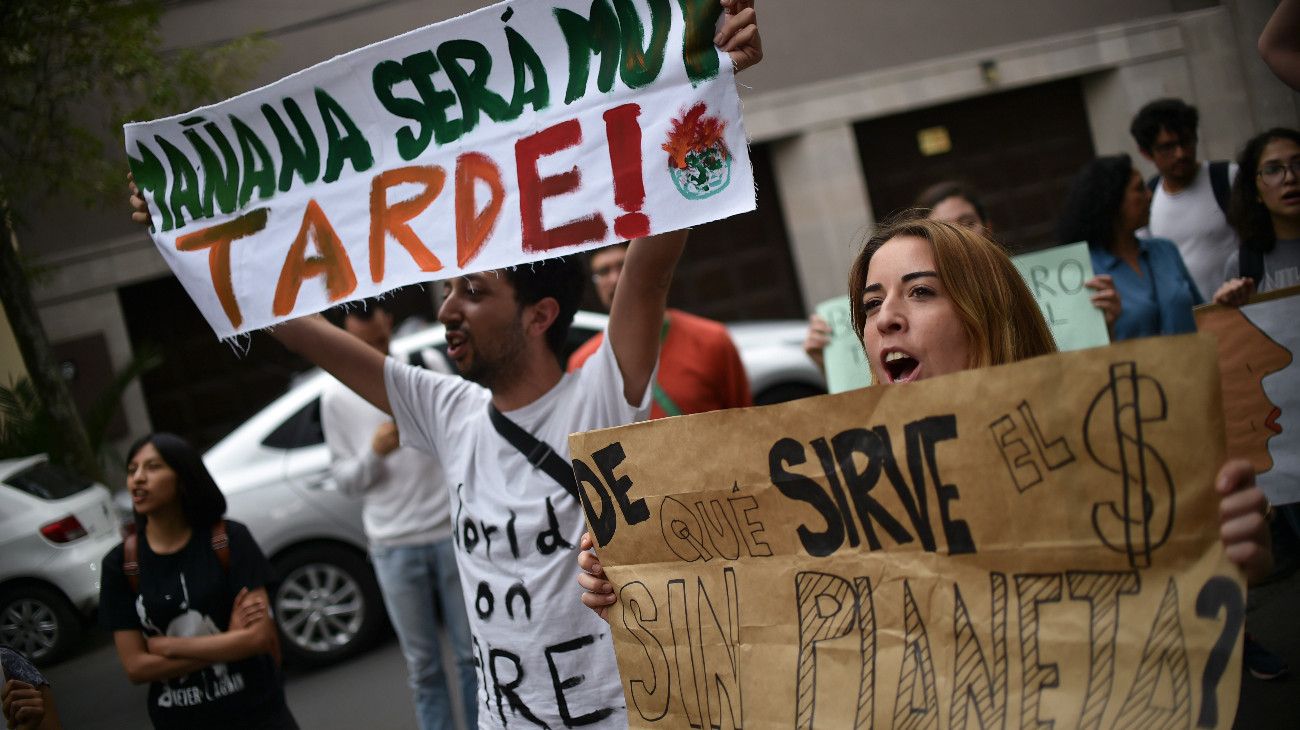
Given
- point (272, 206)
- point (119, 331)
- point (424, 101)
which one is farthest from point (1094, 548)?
point (119, 331)

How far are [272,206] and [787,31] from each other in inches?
127

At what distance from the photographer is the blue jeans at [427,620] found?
4219 millimetres

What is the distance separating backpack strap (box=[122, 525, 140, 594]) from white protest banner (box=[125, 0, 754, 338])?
0.85 metres

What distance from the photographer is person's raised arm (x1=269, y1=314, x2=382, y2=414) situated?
112 inches

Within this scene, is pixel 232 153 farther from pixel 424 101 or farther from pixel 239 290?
pixel 424 101

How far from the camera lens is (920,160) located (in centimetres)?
924

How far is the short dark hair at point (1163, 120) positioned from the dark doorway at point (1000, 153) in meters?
0.86

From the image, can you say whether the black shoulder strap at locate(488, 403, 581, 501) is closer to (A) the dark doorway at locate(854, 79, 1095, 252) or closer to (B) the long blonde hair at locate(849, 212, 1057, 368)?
(B) the long blonde hair at locate(849, 212, 1057, 368)

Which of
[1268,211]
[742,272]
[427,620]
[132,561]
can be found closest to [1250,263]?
[1268,211]

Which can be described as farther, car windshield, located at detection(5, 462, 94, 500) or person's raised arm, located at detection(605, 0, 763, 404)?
car windshield, located at detection(5, 462, 94, 500)

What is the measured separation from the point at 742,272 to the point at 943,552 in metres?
11.0

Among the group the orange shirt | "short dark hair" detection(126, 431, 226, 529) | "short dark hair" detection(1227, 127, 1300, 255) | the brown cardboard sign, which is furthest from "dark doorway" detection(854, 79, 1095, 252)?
"short dark hair" detection(126, 431, 226, 529)

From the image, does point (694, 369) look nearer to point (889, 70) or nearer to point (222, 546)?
point (222, 546)

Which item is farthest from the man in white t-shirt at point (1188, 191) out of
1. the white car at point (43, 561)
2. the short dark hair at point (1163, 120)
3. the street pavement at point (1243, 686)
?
the white car at point (43, 561)
